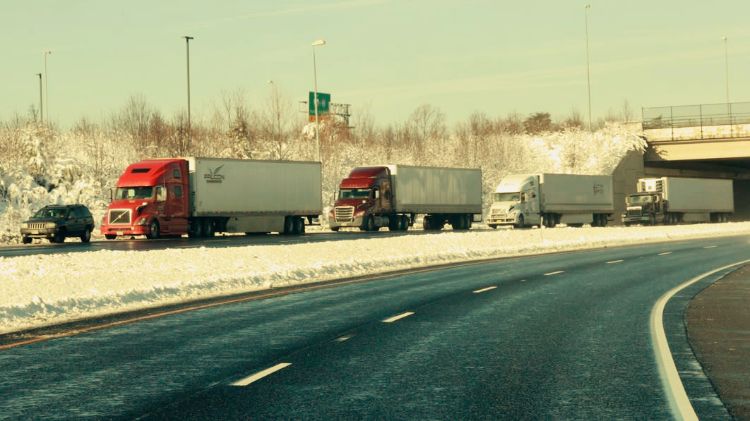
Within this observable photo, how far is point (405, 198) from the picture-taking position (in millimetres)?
57469

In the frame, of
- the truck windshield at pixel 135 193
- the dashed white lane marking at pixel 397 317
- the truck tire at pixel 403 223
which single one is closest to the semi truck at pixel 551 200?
the truck tire at pixel 403 223

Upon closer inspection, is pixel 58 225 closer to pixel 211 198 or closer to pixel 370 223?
pixel 211 198

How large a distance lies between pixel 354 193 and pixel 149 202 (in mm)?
13917

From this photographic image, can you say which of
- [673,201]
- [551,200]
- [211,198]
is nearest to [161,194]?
[211,198]

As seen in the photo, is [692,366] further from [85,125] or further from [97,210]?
[85,125]

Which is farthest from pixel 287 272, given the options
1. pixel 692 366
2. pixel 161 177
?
pixel 161 177

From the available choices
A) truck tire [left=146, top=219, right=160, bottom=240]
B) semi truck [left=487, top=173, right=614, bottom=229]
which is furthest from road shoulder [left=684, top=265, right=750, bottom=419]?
semi truck [left=487, top=173, right=614, bottom=229]

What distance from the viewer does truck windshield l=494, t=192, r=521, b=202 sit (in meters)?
61.2

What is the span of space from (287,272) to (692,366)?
1530 centimetres

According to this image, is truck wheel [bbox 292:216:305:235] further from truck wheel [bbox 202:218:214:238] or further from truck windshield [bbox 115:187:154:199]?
truck windshield [bbox 115:187:154:199]

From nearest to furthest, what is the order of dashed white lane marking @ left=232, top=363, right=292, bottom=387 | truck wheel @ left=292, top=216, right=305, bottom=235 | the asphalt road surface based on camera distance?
1. dashed white lane marking @ left=232, top=363, right=292, bottom=387
2. the asphalt road surface
3. truck wheel @ left=292, top=216, right=305, bottom=235

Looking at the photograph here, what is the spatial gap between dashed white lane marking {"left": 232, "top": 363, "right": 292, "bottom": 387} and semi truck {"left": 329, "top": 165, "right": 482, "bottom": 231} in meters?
44.6

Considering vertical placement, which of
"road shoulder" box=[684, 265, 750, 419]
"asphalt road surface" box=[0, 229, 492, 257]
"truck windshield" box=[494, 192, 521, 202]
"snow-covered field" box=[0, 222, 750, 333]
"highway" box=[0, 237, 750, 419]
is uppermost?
"truck windshield" box=[494, 192, 521, 202]

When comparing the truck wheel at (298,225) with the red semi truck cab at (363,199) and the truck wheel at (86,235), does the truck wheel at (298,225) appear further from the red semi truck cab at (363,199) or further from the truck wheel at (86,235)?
the truck wheel at (86,235)
